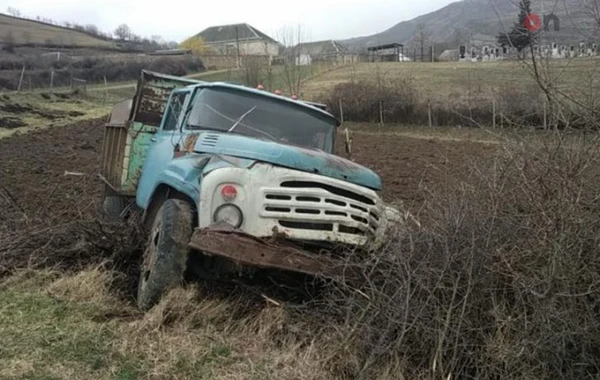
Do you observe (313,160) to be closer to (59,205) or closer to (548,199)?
(548,199)

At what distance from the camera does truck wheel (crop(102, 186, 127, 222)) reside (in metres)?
8.44

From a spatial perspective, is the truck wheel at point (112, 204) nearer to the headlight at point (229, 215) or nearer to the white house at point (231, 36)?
the headlight at point (229, 215)

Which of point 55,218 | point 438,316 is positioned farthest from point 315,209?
point 55,218

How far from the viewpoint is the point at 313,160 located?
17.5 feet

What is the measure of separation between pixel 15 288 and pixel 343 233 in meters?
2.92

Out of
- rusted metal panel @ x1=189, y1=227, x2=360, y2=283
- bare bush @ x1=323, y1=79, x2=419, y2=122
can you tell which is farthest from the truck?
bare bush @ x1=323, y1=79, x2=419, y2=122

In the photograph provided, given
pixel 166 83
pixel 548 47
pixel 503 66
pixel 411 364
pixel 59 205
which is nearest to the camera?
pixel 411 364

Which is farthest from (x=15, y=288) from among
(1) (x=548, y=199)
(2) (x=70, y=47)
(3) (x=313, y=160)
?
(2) (x=70, y=47)

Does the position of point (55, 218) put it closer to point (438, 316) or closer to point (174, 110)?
point (174, 110)

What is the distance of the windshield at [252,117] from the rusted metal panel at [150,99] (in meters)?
2.25

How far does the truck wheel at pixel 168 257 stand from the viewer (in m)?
4.88

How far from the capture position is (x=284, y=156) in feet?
17.2

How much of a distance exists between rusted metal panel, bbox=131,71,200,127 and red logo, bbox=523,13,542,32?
17.1 feet

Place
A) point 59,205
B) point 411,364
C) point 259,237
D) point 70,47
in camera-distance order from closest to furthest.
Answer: point 411,364, point 259,237, point 59,205, point 70,47
